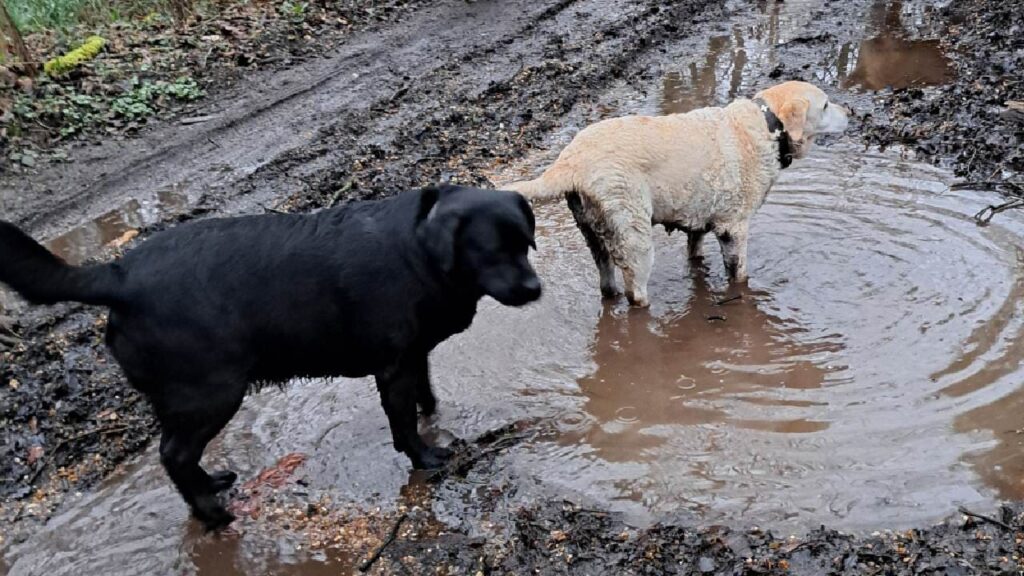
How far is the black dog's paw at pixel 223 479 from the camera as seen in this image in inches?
183

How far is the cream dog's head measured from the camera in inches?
234

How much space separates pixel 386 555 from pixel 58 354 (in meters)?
3.14

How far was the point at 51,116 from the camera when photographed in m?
10.1

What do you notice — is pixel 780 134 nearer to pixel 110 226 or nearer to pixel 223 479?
pixel 223 479

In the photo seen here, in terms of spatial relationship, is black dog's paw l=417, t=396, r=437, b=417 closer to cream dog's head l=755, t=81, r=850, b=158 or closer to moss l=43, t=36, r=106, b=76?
cream dog's head l=755, t=81, r=850, b=158

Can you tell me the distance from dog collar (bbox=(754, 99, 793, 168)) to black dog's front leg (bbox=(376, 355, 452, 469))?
9.74 feet

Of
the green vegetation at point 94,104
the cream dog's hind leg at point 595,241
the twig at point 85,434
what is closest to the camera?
the twig at point 85,434

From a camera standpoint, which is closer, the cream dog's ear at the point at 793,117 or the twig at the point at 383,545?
the twig at the point at 383,545

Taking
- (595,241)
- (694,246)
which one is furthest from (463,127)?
(595,241)

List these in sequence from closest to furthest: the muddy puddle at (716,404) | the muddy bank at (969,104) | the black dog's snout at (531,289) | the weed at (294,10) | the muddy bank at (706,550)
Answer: the muddy bank at (706,550), the black dog's snout at (531,289), the muddy puddle at (716,404), the muddy bank at (969,104), the weed at (294,10)

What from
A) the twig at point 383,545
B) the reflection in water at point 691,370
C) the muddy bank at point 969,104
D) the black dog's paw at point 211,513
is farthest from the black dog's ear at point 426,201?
the muddy bank at point 969,104

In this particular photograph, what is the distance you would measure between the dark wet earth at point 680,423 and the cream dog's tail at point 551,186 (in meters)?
1.06

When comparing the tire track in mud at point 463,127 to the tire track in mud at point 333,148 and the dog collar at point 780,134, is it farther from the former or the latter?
the dog collar at point 780,134

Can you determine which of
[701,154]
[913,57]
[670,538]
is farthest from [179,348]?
[913,57]
